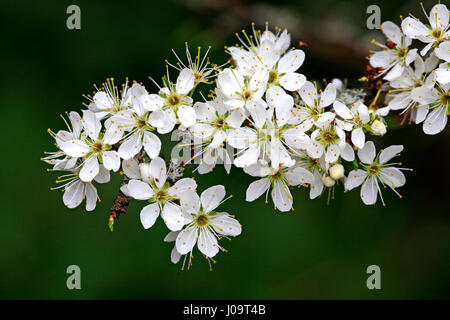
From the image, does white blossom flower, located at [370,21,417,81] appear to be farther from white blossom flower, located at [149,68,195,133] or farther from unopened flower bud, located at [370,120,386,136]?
white blossom flower, located at [149,68,195,133]

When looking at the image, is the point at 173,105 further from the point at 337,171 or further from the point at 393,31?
the point at 393,31

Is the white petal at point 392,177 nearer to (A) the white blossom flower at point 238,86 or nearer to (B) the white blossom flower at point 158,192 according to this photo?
(A) the white blossom flower at point 238,86

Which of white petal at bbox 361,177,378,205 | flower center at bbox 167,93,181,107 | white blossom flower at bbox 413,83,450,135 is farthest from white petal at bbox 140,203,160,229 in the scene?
white blossom flower at bbox 413,83,450,135

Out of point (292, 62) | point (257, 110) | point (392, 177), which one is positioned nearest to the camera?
point (257, 110)

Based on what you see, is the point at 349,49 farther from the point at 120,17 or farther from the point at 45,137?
the point at 45,137

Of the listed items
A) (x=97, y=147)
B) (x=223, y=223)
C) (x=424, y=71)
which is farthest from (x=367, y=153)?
(x=97, y=147)

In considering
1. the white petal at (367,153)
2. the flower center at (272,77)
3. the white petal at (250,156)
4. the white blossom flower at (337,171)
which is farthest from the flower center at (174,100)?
the white petal at (367,153)
